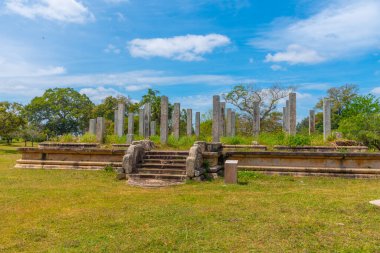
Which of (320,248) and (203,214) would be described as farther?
(203,214)

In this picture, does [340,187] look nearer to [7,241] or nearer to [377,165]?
[377,165]

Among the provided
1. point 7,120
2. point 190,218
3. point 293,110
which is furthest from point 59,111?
point 190,218

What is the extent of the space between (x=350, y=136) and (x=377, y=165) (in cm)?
410

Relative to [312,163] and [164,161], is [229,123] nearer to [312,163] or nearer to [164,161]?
[312,163]

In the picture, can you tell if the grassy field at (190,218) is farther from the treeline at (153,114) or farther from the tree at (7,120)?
the tree at (7,120)

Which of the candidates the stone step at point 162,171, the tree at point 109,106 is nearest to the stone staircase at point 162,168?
the stone step at point 162,171

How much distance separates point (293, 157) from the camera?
10234 millimetres

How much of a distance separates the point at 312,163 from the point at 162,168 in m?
4.62

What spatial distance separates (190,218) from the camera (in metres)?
5.05

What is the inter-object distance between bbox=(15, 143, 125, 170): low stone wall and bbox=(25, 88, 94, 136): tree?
3535 centimetres

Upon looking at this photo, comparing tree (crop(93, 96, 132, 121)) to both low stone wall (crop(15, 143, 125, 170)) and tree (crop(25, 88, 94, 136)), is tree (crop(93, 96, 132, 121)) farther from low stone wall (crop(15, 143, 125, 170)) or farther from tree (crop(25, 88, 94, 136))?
low stone wall (crop(15, 143, 125, 170))

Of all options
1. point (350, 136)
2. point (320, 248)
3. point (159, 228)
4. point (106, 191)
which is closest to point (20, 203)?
point (106, 191)

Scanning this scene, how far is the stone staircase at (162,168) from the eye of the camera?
9141 mm

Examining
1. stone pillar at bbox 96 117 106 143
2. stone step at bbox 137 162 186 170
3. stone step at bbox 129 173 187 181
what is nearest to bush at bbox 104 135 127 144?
stone pillar at bbox 96 117 106 143
